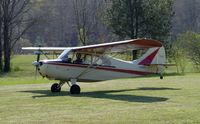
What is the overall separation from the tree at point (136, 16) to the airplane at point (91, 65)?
24.4 meters

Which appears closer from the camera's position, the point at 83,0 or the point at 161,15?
the point at 161,15

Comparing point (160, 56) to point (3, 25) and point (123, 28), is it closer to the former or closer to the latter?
point (123, 28)

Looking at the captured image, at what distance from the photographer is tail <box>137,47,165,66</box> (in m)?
21.5

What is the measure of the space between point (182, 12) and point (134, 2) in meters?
Answer: 87.1

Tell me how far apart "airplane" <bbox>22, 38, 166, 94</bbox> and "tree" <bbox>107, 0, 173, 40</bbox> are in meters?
24.4

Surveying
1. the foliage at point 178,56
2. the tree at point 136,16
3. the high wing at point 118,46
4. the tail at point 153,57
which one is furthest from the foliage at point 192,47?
the high wing at point 118,46

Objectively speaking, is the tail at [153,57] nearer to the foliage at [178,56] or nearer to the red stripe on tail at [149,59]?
the red stripe on tail at [149,59]

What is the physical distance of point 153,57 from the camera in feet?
72.0

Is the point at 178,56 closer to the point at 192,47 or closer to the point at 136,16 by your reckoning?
the point at 192,47

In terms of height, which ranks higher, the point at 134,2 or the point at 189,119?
the point at 134,2

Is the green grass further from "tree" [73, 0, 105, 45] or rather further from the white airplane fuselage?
"tree" [73, 0, 105, 45]

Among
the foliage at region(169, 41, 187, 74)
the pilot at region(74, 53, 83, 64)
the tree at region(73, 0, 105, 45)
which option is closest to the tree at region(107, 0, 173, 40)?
the foliage at region(169, 41, 187, 74)

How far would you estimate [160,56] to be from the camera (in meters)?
22.1

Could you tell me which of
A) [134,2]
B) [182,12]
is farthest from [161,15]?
[182,12]
